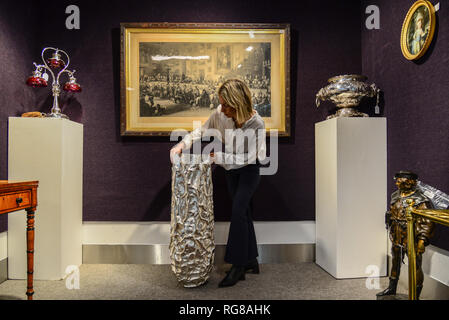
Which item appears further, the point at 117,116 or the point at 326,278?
the point at 117,116

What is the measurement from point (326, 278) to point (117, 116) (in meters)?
2.17

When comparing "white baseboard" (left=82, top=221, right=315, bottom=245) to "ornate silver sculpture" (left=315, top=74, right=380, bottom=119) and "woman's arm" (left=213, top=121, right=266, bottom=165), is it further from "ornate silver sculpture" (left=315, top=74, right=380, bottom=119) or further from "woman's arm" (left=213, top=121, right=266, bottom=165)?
"ornate silver sculpture" (left=315, top=74, right=380, bottom=119)

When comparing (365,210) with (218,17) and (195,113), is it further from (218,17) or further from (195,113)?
(218,17)

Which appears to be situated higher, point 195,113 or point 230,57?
point 230,57

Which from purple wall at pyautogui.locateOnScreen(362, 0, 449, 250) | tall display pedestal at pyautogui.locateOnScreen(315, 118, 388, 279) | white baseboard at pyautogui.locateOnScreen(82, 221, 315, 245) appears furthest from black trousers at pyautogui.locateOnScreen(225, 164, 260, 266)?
purple wall at pyautogui.locateOnScreen(362, 0, 449, 250)

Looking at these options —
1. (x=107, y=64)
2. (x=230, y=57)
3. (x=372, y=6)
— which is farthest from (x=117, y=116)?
(x=372, y=6)

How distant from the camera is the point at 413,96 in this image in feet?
6.75

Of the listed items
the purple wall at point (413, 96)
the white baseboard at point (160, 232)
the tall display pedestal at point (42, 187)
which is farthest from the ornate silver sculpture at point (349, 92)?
the tall display pedestal at point (42, 187)

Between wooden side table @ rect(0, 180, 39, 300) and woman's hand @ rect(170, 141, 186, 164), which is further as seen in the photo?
woman's hand @ rect(170, 141, 186, 164)

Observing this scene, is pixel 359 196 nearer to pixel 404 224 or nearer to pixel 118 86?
pixel 404 224

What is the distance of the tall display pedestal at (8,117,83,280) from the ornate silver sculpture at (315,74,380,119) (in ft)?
6.78

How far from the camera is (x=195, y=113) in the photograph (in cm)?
267

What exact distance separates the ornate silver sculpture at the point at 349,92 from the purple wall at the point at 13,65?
2466 mm

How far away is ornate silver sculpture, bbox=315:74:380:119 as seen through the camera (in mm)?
2334
